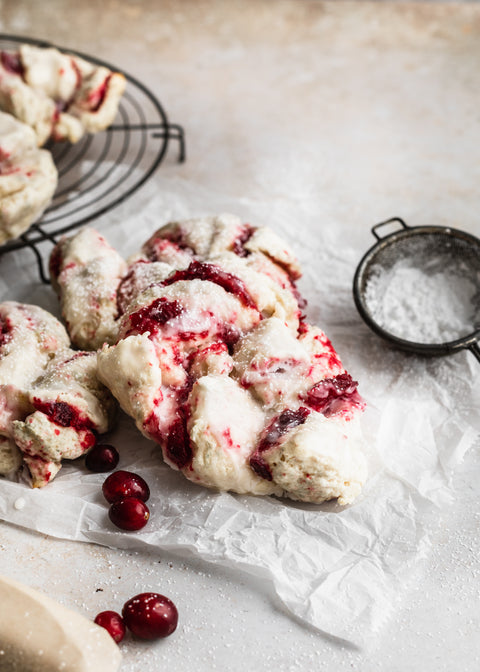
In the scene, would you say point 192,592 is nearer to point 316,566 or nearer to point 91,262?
point 316,566

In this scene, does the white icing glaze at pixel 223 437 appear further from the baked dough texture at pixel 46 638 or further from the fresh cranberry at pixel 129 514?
the baked dough texture at pixel 46 638

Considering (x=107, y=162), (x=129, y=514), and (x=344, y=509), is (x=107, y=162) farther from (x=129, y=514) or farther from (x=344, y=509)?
(x=344, y=509)

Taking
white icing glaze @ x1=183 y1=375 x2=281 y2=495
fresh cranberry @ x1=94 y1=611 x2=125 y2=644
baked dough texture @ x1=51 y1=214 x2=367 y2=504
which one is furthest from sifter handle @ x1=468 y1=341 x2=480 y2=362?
fresh cranberry @ x1=94 y1=611 x2=125 y2=644

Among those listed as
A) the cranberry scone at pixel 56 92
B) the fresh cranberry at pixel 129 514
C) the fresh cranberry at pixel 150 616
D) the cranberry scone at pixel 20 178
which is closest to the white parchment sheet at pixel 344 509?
the fresh cranberry at pixel 129 514

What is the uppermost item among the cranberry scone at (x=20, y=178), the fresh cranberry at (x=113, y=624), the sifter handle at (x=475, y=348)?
the sifter handle at (x=475, y=348)

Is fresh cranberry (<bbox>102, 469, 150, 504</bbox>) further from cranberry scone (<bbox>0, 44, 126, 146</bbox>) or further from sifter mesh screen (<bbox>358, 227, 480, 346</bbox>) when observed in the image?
cranberry scone (<bbox>0, 44, 126, 146</bbox>)

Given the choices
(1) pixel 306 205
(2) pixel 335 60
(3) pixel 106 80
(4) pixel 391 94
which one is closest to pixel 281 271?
(1) pixel 306 205
